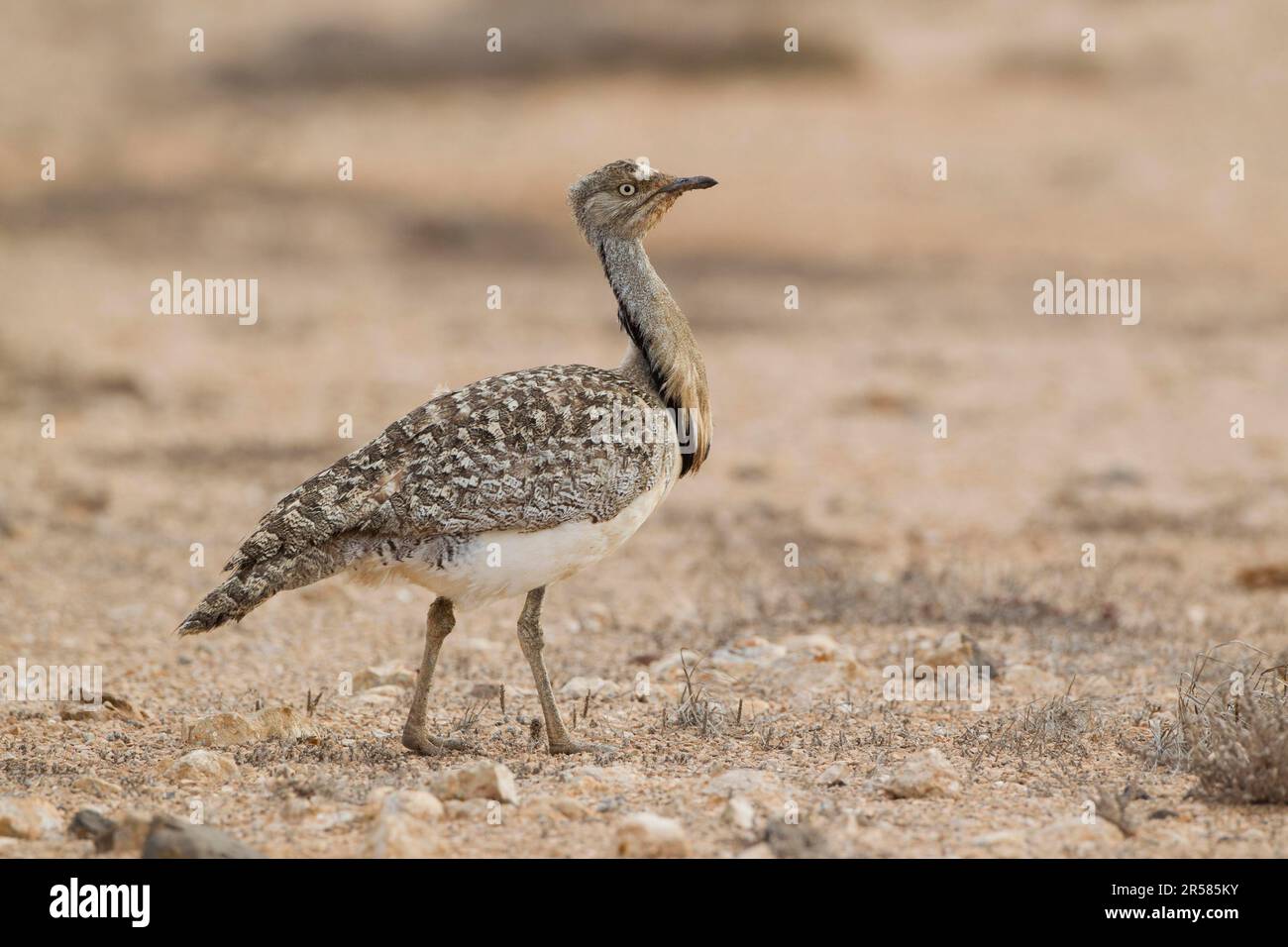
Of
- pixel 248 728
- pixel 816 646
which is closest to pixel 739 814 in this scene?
pixel 248 728

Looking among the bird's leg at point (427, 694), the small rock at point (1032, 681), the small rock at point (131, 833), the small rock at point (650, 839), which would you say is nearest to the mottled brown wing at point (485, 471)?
the bird's leg at point (427, 694)

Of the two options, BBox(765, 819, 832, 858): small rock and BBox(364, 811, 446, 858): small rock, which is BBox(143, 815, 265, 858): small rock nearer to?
BBox(364, 811, 446, 858): small rock

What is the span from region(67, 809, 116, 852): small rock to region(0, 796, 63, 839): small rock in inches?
3.7

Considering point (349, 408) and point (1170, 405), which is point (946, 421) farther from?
point (349, 408)

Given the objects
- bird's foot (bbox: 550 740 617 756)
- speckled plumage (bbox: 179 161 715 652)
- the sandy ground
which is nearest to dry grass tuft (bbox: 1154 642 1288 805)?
the sandy ground

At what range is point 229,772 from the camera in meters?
5.28

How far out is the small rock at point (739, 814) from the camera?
469cm

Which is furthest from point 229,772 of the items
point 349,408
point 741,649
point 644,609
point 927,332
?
point 927,332

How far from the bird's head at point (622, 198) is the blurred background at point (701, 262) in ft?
8.28

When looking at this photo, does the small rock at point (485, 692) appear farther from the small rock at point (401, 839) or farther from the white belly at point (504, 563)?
the small rock at point (401, 839)

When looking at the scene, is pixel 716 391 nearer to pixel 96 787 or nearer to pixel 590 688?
pixel 590 688

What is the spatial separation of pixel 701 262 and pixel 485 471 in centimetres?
1649

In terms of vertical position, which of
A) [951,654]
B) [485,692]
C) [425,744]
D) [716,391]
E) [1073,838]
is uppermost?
[716,391]

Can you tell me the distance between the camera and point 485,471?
214 inches
